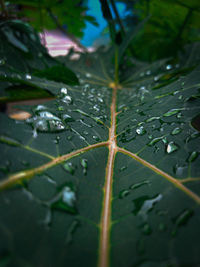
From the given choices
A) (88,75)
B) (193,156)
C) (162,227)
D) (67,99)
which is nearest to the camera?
(162,227)

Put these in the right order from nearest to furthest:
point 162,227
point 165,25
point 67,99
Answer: point 162,227, point 67,99, point 165,25

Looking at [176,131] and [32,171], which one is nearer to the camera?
[32,171]

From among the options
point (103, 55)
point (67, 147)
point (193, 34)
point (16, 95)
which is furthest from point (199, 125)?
point (193, 34)

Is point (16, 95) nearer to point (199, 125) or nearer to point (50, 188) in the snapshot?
point (50, 188)

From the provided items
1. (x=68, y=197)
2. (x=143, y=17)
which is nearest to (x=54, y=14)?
(x=143, y=17)

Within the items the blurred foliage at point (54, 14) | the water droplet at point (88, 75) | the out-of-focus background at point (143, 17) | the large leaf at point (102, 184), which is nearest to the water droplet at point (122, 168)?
the large leaf at point (102, 184)

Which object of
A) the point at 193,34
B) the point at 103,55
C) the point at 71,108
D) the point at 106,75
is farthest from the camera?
the point at 193,34

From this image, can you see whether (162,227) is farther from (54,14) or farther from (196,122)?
(54,14)

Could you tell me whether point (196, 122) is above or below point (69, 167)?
above

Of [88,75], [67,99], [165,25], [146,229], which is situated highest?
[165,25]
